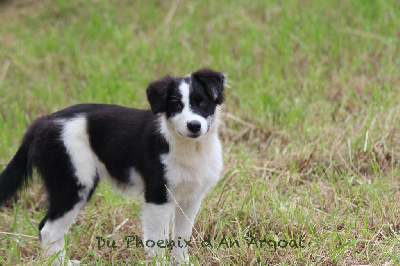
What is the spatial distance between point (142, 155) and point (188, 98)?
0.58 m

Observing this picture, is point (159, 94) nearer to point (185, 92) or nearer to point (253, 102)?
point (185, 92)

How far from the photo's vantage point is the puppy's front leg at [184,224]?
3990mm

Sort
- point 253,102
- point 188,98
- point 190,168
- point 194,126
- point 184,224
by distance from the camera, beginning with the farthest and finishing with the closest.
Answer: point 253,102
point 184,224
point 190,168
point 188,98
point 194,126

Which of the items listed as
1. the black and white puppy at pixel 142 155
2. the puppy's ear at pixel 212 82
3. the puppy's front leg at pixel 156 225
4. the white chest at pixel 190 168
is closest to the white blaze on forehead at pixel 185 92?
the black and white puppy at pixel 142 155

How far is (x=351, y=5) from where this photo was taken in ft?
26.5

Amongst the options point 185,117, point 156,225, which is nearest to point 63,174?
point 156,225

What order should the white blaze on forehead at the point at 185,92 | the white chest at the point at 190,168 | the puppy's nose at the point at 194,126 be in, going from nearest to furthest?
1. the puppy's nose at the point at 194,126
2. the white blaze on forehead at the point at 185,92
3. the white chest at the point at 190,168

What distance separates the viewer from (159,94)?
3.62 metres

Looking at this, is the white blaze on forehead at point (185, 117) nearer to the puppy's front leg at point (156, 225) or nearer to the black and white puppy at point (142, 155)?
the black and white puppy at point (142, 155)

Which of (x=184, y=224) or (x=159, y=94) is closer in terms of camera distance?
(x=159, y=94)

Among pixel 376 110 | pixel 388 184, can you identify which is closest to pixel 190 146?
pixel 388 184

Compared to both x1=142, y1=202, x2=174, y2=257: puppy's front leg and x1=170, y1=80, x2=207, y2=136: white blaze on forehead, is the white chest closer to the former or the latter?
x1=142, y1=202, x2=174, y2=257: puppy's front leg

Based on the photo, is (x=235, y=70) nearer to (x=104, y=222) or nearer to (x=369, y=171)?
(x=369, y=171)

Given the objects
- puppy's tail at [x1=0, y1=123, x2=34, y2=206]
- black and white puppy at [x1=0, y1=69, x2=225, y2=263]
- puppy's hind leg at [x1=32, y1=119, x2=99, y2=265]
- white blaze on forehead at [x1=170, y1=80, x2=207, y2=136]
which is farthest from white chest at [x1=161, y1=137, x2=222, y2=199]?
puppy's tail at [x1=0, y1=123, x2=34, y2=206]
